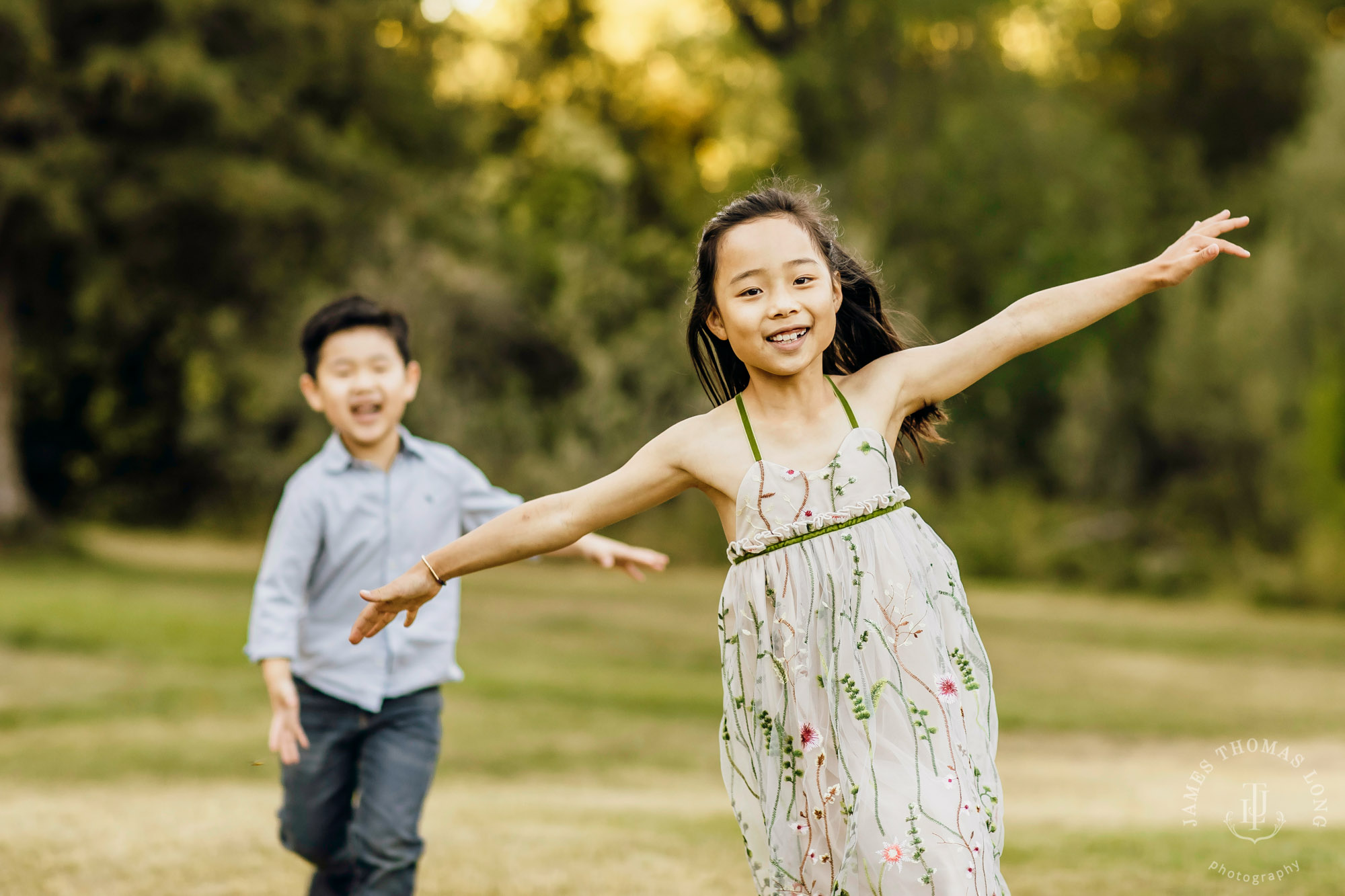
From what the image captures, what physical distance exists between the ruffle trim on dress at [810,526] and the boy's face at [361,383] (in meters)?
1.67

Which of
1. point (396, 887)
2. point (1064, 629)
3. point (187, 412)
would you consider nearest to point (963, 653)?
point (396, 887)

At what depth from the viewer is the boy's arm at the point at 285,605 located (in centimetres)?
367

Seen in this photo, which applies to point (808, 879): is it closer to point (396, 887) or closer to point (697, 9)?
point (396, 887)

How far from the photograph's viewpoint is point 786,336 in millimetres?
2830

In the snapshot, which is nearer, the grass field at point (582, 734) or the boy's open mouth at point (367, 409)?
the boy's open mouth at point (367, 409)

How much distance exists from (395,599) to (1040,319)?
1.53m

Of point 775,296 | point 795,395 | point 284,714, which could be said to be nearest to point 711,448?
point 795,395

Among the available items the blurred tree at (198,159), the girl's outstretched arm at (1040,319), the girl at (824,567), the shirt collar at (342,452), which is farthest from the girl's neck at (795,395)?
the blurred tree at (198,159)

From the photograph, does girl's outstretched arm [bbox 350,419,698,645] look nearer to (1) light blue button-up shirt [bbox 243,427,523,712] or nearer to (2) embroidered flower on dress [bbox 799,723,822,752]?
(2) embroidered flower on dress [bbox 799,723,822,752]

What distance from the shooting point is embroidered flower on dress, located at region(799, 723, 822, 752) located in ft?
8.97

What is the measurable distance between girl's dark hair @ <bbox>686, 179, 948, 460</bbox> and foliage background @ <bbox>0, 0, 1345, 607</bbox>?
13848mm

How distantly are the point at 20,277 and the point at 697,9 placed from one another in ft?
52.9

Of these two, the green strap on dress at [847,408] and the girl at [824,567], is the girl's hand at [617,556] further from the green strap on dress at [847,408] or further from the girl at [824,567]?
the green strap on dress at [847,408]

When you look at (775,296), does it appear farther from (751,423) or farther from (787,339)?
(751,423)
